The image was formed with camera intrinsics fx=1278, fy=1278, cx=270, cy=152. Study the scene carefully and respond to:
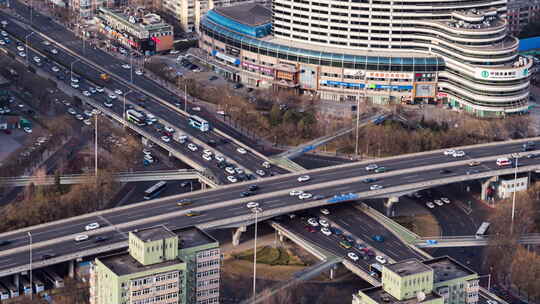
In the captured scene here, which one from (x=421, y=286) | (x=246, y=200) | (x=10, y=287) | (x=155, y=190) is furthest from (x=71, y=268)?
(x=421, y=286)

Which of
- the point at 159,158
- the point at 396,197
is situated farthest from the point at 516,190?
the point at 159,158

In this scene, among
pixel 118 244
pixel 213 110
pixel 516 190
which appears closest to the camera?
pixel 118 244

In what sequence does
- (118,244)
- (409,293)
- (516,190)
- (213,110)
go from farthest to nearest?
(213,110) < (516,190) < (118,244) < (409,293)

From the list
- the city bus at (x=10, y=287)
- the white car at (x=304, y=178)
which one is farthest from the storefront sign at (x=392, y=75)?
the city bus at (x=10, y=287)

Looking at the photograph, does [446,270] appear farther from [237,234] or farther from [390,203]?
[390,203]

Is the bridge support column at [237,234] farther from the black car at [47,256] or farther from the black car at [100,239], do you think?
the black car at [47,256]

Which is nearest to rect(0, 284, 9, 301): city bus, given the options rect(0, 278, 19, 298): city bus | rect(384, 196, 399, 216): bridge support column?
rect(0, 278, 19, 298): city bus

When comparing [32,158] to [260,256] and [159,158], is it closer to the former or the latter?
[159,158]
